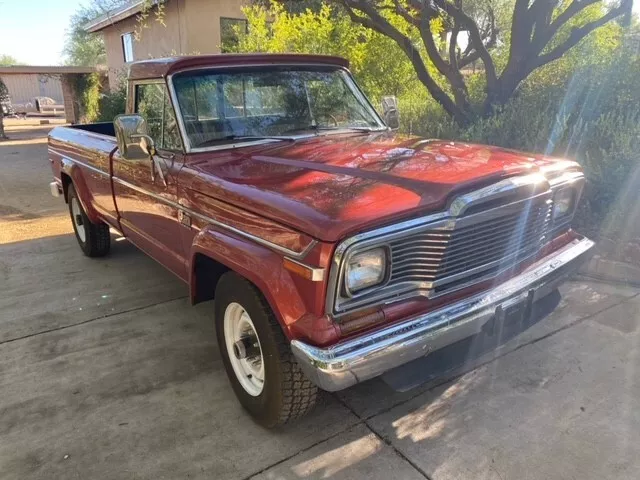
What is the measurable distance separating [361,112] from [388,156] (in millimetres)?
1179

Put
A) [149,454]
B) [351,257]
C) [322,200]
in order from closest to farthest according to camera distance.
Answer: [351,257], [322,200], [149,454]

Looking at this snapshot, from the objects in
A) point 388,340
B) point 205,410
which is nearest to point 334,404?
point 205,410

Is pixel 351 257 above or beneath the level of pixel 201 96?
beneath

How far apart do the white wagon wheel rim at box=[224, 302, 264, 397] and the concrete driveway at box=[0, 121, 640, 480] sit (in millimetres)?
196

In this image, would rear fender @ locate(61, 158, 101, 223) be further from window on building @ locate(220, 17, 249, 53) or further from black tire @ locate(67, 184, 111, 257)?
window on building @ locate(220, 17, 249, 53)

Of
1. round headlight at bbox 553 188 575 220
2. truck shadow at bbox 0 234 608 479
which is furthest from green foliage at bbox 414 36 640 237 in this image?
truck shadow at bbox 0 234 608 479

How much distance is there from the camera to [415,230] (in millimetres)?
2279

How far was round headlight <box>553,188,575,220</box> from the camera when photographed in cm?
311

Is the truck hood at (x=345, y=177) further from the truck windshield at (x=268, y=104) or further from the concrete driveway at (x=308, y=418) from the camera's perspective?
the concrete driveway at (x=308, y=418)

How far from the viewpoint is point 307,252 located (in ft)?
7.21

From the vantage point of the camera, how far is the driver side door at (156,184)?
133 inches

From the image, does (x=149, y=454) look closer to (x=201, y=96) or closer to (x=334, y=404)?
(x=334, y=404)

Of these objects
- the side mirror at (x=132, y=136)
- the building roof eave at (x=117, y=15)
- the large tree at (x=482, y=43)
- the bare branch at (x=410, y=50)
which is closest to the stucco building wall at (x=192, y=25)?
the building roof eave at (x=117, y=15)

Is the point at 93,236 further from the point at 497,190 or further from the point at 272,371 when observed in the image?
the point at 497,190
